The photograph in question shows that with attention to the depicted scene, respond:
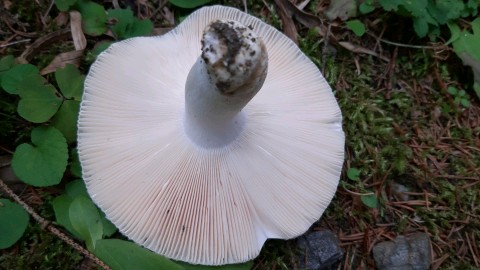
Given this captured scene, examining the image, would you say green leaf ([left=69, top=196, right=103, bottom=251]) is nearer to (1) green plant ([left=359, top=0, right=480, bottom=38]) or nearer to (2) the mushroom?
(2) the mushroom

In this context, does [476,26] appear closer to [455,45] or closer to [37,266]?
[455,45]

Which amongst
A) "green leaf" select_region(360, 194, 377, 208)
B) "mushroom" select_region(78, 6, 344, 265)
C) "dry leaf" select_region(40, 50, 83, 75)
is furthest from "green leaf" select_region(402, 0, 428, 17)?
"dry leaf" select_region(40, 50, 83, 75)

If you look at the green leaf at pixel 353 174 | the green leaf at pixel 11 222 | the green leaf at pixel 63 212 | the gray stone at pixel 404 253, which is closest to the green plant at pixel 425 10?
the green leaf at pixel 353 174

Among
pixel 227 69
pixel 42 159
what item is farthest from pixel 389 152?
pixel 42 159

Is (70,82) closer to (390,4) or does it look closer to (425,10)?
(390,4)

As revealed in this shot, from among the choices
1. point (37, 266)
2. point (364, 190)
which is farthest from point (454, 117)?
point (37, 266)

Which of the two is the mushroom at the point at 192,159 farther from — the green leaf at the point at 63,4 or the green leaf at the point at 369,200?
the green leaf at the point at 63,4
